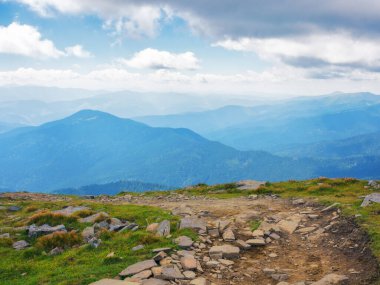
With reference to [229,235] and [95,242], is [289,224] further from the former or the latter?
[95,242]

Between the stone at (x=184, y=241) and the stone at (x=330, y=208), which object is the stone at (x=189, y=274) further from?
the stone at (x=330, y=208)

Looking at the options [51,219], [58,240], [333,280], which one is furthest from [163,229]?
[51,219]

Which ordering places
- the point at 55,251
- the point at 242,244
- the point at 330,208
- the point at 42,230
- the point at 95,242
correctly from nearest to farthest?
the point at 242,244 → the point at 55,251 → the point at 95,242 → the point at 42,230 → the point at 330,208

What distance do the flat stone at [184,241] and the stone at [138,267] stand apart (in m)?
2.07

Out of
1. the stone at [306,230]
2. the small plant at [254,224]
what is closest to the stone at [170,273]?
the small plant at [254,224]

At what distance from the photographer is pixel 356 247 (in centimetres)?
1462

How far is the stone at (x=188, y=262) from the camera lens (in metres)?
12.8

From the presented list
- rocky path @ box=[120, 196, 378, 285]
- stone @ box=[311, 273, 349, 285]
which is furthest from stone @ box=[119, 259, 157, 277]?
stone @ box=[311, 273, 349, 285]

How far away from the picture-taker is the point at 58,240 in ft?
57.7

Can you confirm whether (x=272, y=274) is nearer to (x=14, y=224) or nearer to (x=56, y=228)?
(x=56, y=228)

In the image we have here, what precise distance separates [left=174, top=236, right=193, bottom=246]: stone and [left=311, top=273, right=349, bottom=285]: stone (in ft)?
18.5

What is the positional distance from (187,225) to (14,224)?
13830 mm

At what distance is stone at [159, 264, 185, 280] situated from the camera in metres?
11.8

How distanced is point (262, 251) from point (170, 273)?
525cm
